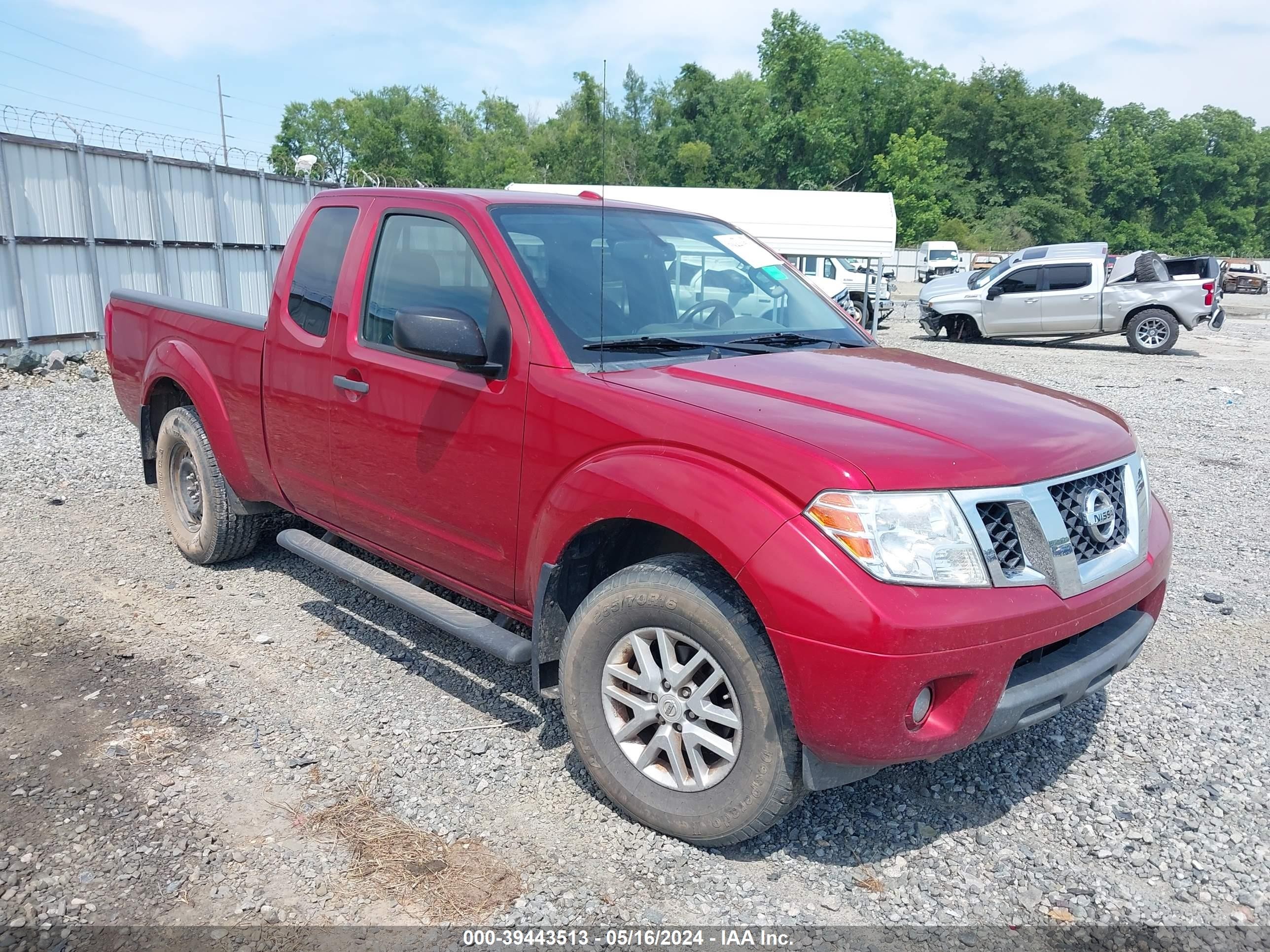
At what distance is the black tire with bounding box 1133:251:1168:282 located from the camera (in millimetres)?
18781

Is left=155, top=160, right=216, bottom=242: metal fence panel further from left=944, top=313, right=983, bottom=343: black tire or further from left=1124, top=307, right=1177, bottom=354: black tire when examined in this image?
left=1124, top=307, right=1177, bottom=354: black tire

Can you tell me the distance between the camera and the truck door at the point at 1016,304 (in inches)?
766

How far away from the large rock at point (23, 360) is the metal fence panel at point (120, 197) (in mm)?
2055

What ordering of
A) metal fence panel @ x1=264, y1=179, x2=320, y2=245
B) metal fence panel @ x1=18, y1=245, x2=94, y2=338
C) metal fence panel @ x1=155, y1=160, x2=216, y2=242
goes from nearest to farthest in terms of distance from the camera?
metal fence panel @ x1=18, y1=245, x2=94, y2=338 < metal fence panel @ x1=155, y1=160, x2=216, y2=242 < metal fence panel @ x1=264, y1=179, x2=320, y2=245

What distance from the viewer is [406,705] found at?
387 centimetres

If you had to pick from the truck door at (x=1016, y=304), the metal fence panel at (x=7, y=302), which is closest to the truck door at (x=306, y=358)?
the metal fence panel at (x=7, y=302)

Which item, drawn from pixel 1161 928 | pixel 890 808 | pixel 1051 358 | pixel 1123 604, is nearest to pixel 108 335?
pixel 890 808

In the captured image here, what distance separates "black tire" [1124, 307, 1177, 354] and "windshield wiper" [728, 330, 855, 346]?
1726 centimetres

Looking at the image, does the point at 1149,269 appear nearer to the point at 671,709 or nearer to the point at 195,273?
the point at 195,273

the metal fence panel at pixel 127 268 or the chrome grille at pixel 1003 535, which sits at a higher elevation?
the metal fence panel at pixel 127 268

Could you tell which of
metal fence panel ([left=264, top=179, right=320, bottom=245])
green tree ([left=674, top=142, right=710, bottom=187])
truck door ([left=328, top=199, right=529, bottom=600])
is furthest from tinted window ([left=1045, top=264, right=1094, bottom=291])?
green tree ([left=674, top=142, right=710, bottom=187])

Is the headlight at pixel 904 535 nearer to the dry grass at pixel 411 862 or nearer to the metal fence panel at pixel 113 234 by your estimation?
the dry grass at pixel 411 862

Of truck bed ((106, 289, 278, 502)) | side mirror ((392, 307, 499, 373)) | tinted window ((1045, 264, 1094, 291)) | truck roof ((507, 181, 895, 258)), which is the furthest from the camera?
truck roof ((507, 181, 895, 258))

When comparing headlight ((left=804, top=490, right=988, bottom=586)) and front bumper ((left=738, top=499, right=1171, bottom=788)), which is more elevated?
headlight ((left=804, top=490, right=988, bottom=586))
